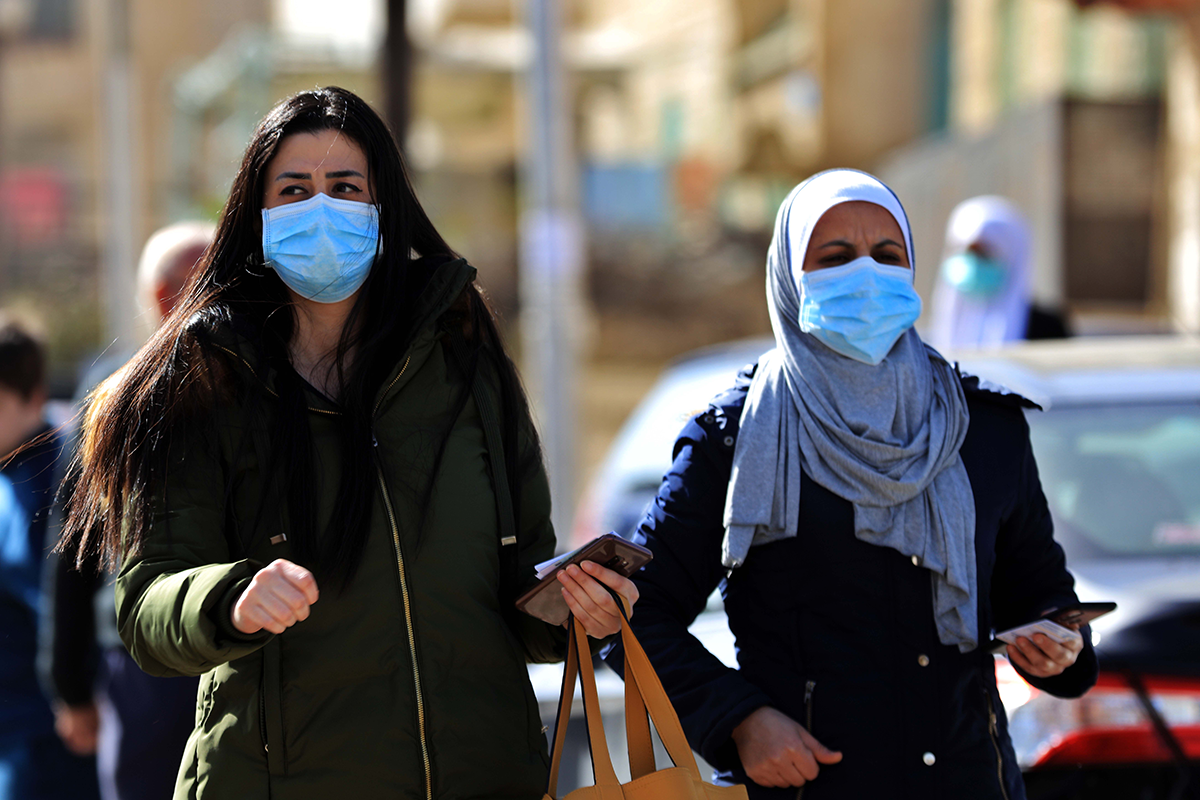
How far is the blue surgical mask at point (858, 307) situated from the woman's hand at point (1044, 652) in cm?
55

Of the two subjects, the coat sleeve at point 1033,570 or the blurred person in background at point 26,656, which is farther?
the blurred person in background at point 26,656

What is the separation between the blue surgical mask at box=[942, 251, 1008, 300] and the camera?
5.77m

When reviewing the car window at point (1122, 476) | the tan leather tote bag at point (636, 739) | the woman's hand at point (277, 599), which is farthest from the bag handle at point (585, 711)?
the car window at point (1122, 476)

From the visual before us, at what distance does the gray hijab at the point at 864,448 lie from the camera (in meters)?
2.27

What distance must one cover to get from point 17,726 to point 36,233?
96.4 ft

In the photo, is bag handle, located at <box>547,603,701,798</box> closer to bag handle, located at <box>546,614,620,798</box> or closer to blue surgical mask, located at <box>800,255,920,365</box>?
bag handle, located at <box>546,614,620,798</box>

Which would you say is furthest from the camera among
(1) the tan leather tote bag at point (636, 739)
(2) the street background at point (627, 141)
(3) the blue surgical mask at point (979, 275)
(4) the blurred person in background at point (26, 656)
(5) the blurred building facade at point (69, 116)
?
(5) the blurred building facade at point (69, 116)

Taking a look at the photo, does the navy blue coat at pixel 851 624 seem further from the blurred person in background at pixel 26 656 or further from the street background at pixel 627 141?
the blurred person in background at pixel 26 656

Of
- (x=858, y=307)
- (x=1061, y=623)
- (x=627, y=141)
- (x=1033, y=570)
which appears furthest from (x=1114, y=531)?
(x=627, y=141)

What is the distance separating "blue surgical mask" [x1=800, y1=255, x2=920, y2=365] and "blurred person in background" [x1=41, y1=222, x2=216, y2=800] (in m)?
1.29

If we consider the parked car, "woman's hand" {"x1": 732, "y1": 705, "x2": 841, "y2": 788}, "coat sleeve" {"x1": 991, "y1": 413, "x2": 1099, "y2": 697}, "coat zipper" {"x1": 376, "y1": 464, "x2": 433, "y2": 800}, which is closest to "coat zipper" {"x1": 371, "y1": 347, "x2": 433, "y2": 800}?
"coat zipper" {"x1": 376, "y1": 464, "x2": 433, "y2": 800}

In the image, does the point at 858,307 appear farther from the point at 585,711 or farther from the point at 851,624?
the point at 585,711

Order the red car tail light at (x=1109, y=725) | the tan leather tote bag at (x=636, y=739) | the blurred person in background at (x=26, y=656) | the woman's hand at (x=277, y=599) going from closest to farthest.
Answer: the woman's hand at (x=277, y=599) < the tan leather tote bag at (x=636, y=739) < the red car tail light at (x=1109, y=725) < the blurred person in background at (x=26, y=656)

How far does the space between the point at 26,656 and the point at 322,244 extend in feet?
7.45
